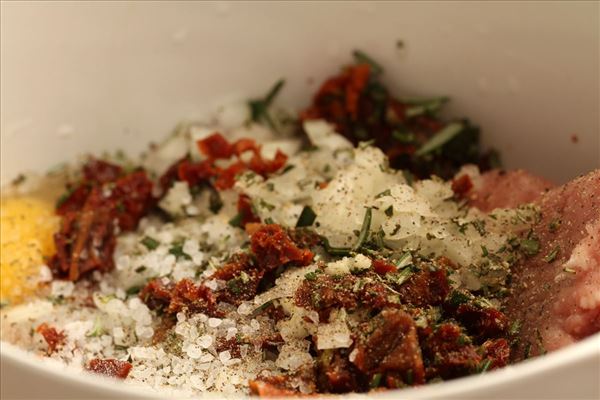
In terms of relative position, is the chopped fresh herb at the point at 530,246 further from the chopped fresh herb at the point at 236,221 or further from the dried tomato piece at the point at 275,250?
the chopped fresh herb at the point at 236,221

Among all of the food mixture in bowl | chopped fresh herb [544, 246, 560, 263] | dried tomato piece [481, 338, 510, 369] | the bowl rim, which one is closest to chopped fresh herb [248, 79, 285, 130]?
the food mixture in bowl

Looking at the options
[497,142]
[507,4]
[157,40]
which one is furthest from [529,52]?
[157,40]

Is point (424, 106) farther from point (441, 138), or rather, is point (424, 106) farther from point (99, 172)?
point (99, 172)

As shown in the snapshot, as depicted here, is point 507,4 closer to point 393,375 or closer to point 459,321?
point 459,321

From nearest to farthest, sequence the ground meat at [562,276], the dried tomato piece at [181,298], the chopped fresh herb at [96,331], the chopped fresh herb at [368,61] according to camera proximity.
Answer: the ground meat at [562,276] → the dried tomato piece at [181,298] → the chopped fresh herb at [96,331] → the chopped fresh herb at [368,61]

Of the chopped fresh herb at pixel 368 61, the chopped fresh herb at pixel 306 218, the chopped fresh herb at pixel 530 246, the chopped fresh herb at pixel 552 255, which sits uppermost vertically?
the chopped fresh herb at pixel 368 61

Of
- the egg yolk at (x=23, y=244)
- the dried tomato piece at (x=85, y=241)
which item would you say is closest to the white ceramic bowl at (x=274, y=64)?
the egg yolk at (x=23, y=244)

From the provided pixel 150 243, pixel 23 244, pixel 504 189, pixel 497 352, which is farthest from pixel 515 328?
pixel 23 244
